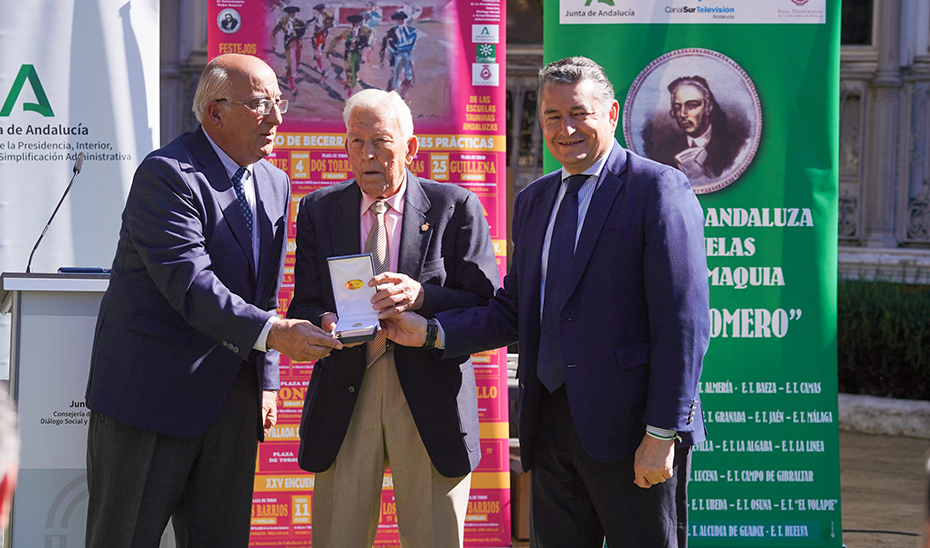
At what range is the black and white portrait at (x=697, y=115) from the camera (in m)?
3.74

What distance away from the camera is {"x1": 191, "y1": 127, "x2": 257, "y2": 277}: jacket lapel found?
2564mm

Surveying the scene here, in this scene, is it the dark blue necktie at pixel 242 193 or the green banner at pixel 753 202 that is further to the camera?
the green banner at pixel 753 202

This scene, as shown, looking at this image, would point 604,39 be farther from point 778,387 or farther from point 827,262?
point 778,387

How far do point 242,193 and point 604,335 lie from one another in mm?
1190

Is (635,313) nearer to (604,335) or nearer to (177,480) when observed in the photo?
(604,335)

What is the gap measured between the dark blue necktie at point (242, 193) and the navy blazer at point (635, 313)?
97cm

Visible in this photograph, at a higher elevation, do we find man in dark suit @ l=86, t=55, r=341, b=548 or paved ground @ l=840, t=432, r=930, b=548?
man in dark suit @ l=86, t=55, r=341, b=548

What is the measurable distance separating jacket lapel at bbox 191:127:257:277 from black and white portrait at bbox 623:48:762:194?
189 cm

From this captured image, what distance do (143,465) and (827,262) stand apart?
2.90 m

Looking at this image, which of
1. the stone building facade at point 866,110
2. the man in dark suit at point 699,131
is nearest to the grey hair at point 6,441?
the man in dark suit at point 699,131

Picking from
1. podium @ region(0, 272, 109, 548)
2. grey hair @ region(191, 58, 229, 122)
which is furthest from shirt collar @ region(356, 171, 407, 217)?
podium @ region(0, 272, 109, 548)

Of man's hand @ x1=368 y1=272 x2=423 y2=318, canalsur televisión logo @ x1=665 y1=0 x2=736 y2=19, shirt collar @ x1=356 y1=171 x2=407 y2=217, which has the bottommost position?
man's hand @ x1=368 y1=272 x2=423 y2=318

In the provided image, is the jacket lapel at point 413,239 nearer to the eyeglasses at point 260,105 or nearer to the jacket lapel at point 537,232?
the jacket lapel at point 537,232

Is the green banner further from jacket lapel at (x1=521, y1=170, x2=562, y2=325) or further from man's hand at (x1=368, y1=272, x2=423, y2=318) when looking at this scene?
man's hand at (x1=368, y1=272, x2=423, y2=318)
